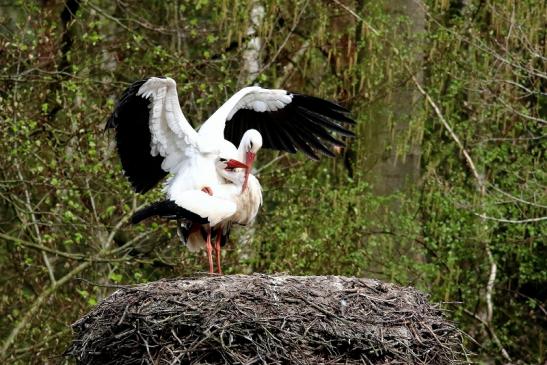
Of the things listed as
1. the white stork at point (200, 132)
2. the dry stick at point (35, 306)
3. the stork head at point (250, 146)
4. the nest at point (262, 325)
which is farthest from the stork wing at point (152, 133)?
the nest at point (262, 325)

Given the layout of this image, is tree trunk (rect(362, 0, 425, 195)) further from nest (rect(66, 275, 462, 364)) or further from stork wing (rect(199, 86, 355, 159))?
nest (rect(66, 275, 462, 364))

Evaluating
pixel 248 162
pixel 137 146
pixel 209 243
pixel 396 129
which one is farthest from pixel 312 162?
pixel 248 162

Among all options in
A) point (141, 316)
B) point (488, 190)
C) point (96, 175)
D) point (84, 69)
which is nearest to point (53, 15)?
point (84, 69)

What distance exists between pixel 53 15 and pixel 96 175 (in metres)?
3.26

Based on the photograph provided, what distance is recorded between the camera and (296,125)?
1287 centimetres

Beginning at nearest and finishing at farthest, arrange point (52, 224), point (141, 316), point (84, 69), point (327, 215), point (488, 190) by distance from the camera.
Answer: point (141, 316) < point (52, 224) < point (84, 69) < point (327, 215) < point (488, 190)

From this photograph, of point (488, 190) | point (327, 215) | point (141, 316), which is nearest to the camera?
point (141, 316)

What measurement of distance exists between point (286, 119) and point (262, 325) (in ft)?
12.1

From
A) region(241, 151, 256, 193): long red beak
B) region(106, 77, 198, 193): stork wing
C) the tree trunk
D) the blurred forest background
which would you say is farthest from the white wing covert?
the tree trunk

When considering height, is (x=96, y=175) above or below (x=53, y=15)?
below

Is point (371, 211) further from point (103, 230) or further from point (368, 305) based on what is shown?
point (368, 305)

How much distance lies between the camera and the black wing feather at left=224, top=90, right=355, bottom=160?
12.7m

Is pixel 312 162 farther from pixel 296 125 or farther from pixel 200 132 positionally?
pixel 200 132

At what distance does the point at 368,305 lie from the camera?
393 inches
